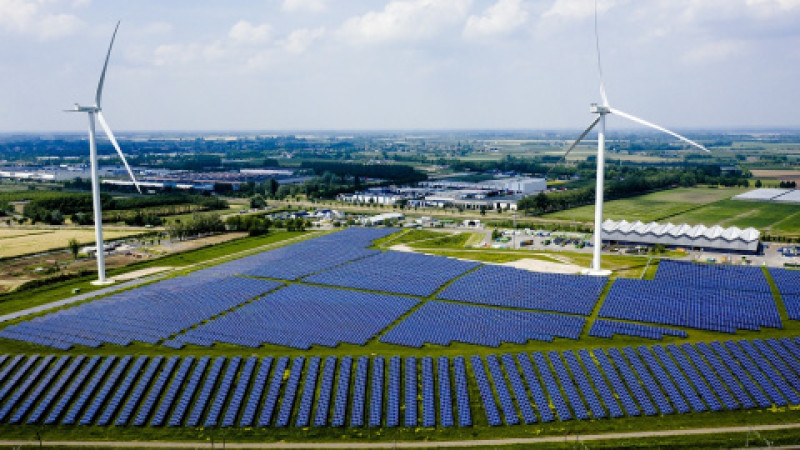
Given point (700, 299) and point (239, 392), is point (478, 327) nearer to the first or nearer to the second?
point (239, 392)

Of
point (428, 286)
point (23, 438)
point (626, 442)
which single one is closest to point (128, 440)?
point (23, 438)

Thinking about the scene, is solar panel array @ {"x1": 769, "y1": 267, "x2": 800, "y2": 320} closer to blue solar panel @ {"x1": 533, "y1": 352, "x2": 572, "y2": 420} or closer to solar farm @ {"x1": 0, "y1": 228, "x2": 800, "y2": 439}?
solar farm @ {"x1": 0, "y1": 228, "x2": 800, "y2": 439}

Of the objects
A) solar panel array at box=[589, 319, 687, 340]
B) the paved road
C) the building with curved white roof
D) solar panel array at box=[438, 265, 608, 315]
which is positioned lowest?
the paved road

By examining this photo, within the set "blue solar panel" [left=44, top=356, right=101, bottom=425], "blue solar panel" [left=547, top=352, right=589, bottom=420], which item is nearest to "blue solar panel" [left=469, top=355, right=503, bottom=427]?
"blue solar panel" [left=547, top=352, right=589, bottom=420]

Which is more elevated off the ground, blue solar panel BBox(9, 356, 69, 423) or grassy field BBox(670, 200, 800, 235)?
grassy field BBox(670, 200, 800, 235)

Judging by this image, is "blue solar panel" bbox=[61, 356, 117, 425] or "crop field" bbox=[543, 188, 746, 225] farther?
"crop field" bbox=[543, 188, 746, 225]

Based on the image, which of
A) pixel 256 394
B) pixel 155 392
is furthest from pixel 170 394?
pixel 256 394
